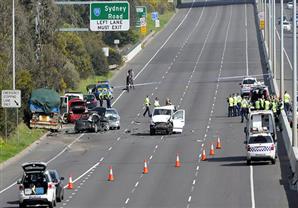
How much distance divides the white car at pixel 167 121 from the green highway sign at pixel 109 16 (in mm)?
8843

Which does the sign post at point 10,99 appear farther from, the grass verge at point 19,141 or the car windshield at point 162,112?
the car windshield at point 162,112

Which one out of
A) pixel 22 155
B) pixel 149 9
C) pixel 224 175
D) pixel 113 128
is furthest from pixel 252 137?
pixel 149 9

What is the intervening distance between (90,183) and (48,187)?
7369 mm

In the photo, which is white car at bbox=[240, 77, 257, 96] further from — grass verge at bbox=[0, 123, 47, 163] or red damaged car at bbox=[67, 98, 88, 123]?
grass verge at bbox=[0, 123, 47, 163]

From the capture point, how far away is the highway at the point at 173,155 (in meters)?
41.7

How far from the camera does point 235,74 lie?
97.3 metres

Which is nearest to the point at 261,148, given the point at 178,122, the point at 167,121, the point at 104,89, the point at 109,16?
the point at 167,121

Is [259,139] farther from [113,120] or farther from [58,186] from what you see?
[113,120]

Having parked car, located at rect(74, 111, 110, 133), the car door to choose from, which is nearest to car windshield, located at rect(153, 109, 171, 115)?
the car door

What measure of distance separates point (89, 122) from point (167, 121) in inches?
197

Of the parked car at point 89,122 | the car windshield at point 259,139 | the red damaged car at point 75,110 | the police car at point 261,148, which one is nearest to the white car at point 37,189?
the police car at point 261,148

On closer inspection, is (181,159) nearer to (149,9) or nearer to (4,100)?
(4,100)

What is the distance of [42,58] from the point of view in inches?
2982

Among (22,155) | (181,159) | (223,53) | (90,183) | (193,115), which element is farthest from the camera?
(223,53)
